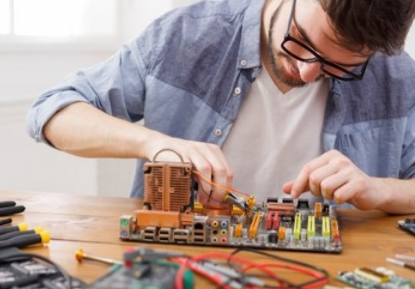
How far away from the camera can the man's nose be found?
1211mm

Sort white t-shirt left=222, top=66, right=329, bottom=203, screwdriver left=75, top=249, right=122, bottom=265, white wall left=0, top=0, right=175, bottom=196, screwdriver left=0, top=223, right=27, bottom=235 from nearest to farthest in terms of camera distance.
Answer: screwdriver left=75, top=249, right=122, bottom=265
screwdriver left=0, top=223, right=27, bottom=235
white t-shirt left=222, top=66, right=329, bottom=203
white wall left=0, top=0, right=175, bottom=196

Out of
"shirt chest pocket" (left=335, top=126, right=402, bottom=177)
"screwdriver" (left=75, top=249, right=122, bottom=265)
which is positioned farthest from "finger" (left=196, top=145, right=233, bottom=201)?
"shirt chest pocket" (left=335, top=126, right=402, bottom=177)

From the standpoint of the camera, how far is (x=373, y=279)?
79 cm

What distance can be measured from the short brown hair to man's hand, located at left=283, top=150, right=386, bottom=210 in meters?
0.21

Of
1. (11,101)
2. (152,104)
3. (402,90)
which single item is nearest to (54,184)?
(11,101)

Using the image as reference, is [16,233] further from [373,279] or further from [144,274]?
[373,279]

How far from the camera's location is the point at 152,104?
1.46m

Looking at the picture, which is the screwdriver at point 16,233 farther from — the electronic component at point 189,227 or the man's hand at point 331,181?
the man's hand at point 331,181

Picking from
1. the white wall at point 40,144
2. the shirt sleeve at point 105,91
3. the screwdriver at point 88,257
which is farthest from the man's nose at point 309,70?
the white wall at point 40,144

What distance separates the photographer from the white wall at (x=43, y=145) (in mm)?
2123

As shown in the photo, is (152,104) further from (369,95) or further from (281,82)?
(369,95)

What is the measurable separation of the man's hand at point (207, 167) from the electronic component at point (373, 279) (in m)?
0.28

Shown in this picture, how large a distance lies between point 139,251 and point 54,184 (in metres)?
1.83

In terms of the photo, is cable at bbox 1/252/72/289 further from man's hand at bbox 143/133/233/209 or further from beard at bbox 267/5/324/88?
beard at bbox 267/5/324/88
